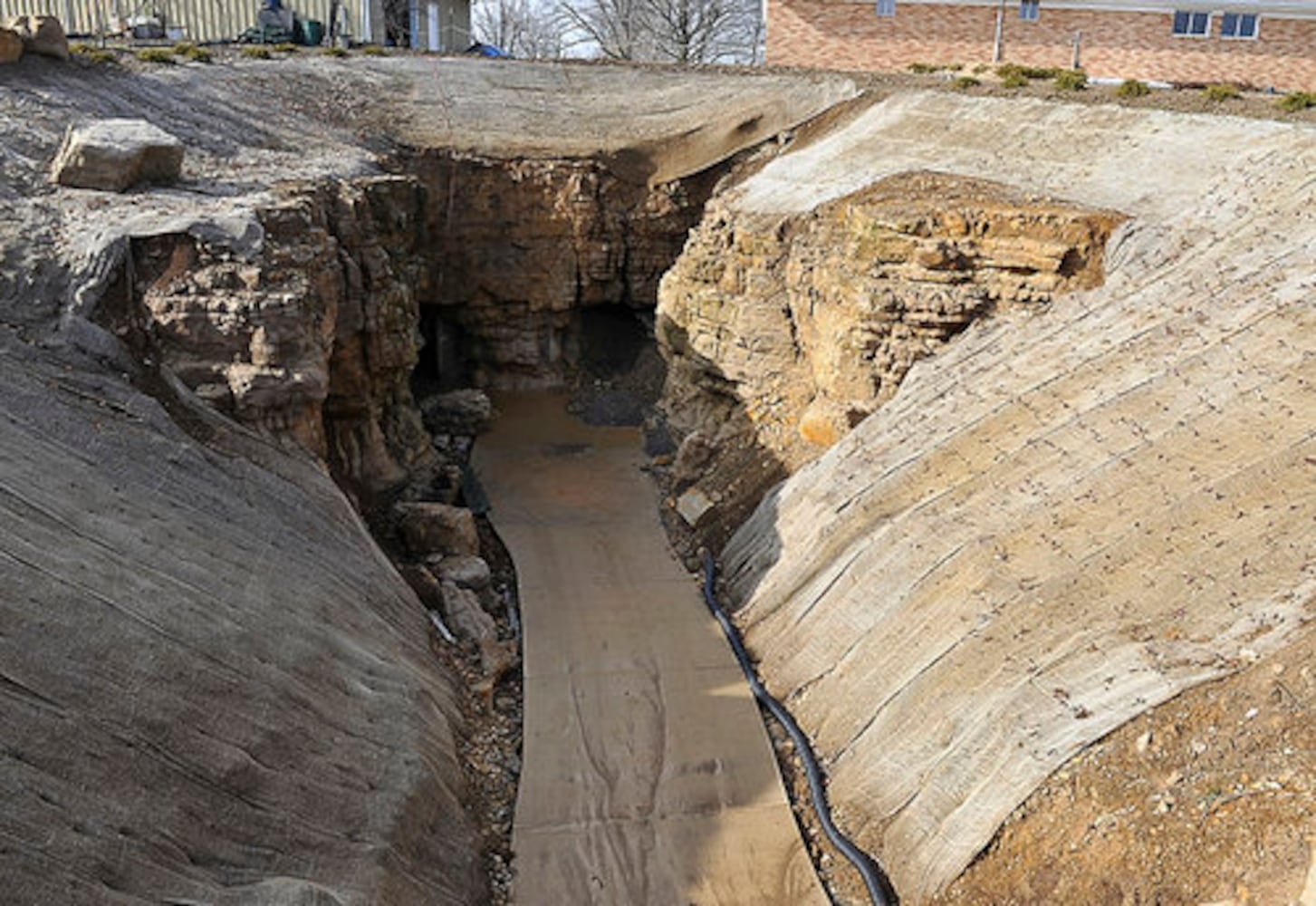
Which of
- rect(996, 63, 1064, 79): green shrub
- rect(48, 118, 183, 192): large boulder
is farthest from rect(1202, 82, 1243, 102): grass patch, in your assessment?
rect(48, 118, 183, 192): large boulder

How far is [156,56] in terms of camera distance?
24.8 m

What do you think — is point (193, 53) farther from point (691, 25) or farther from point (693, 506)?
point (691, 25)

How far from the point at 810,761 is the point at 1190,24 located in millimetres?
31321

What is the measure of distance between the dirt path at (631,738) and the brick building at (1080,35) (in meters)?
21.3

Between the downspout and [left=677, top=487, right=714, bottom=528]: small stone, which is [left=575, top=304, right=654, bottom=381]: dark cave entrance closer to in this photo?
[left=677, top=487, right=714, bottom=528]: small stone

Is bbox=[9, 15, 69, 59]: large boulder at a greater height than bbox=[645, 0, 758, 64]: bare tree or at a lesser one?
lesser

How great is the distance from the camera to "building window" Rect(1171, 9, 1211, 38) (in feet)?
111

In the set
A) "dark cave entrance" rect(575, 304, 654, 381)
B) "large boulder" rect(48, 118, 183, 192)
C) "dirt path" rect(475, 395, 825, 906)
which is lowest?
"dirt path" rect(475, 395, 825, 906)

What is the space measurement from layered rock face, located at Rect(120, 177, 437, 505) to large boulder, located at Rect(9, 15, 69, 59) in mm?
7083

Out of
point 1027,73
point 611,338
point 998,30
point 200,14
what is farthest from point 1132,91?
point 200,14

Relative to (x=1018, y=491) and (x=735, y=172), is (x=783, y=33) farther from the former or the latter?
(x=1018, y=491)

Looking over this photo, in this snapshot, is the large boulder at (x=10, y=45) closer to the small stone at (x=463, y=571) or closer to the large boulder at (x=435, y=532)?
the large boulder at (x=435, y=532)

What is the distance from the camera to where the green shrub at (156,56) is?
24.6 meters

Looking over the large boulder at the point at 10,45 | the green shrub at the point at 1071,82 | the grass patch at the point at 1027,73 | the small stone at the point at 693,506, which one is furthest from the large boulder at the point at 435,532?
the grass patch at the point at 1027,73
